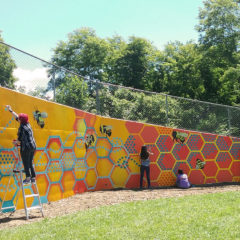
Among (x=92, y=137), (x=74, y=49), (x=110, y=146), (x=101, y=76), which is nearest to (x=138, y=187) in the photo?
(x=110, y=146)

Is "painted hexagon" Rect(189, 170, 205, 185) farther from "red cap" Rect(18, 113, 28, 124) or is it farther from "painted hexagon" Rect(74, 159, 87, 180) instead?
"red cap" Rect(18, 113, 28, 124)

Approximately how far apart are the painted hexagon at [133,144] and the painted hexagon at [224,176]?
4.08 m

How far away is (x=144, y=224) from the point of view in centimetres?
558

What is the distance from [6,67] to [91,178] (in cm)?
442

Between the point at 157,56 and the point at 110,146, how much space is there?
2949cm

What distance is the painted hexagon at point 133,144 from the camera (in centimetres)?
1090

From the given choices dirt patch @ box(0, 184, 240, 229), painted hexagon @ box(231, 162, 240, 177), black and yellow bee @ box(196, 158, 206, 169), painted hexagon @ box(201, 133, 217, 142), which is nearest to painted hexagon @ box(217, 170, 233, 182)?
painted hexagon @ box(231, 162, 240, 177)

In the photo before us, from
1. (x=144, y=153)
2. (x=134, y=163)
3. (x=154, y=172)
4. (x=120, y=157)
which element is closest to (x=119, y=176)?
(x=120, y=157)

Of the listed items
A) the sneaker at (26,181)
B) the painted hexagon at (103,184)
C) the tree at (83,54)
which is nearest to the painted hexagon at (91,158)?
the painted hexagon at (103,184)

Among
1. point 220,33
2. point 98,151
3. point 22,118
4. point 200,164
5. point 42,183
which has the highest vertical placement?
point 220,33

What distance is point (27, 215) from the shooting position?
6.27m

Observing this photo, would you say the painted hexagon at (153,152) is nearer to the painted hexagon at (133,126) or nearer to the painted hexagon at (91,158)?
the painted hexagon at (133,126)

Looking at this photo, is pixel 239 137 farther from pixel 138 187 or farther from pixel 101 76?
pixel 101 76

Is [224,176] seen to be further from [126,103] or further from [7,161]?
[7,161]
